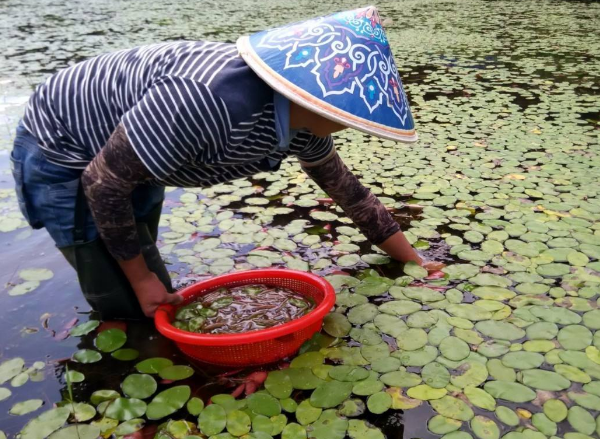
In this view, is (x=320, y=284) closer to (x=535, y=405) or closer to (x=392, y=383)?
(x=392, y=383)

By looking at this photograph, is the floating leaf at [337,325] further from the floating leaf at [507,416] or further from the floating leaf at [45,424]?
the floating leaf at [45,424]

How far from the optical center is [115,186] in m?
1.13

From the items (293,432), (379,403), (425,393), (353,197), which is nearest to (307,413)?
(293,432)

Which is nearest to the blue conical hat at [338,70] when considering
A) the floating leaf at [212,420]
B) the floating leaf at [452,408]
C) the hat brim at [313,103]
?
the hat brim at [313,103]

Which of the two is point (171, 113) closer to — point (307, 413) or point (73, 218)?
point (73, 218)

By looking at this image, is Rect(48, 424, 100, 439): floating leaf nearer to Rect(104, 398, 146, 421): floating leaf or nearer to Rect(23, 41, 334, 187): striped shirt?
Rect(104, 398, 146, 421): floating leaf

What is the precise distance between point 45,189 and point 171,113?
490 millimetres

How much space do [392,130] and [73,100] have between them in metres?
0.73

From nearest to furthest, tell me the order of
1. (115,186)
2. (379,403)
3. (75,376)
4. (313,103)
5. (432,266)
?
(313,103) → (115,186) → (379,403) → (75,376) → (432,266)

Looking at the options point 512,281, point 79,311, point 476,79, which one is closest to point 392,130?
point 512,281

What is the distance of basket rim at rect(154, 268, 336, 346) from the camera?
1.25 meters

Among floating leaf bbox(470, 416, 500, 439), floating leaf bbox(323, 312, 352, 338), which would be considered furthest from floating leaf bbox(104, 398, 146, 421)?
floating leaf bbox(470, 416, 500, 439)

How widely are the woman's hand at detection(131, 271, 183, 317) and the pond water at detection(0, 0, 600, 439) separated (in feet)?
0.44

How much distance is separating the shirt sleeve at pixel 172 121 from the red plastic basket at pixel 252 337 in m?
0.42
